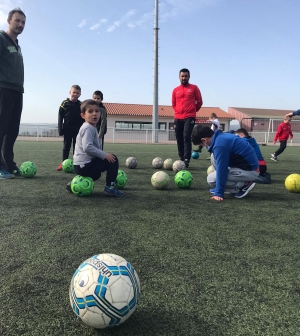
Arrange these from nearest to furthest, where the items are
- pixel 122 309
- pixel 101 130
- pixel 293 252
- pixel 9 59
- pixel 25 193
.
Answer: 1. pixel 122 309
2. pixel 293 252
3. pixel 25 193
4. pixel 9 59
5. pixel 101 130

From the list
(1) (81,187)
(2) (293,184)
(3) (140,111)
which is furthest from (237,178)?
(3) (140,111)

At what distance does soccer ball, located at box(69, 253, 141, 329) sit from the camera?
62.2 inches

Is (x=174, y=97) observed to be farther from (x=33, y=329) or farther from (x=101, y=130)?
(x=33, y=329)

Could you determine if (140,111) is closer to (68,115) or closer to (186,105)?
(186,105)

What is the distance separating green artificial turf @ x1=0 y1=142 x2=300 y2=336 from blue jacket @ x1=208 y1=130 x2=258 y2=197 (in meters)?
0.38

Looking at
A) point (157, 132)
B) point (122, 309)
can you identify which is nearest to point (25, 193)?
point (122, 309)

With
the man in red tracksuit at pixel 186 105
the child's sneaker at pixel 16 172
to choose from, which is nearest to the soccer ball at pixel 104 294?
the child's sneaker at pixel 16 172

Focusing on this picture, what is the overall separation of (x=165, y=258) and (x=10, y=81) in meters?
4.64

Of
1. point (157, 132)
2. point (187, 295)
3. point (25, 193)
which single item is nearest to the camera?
point (187, 295)

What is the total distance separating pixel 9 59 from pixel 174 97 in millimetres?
4377

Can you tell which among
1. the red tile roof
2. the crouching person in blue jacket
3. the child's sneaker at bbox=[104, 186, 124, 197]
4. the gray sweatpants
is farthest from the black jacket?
the red tile roof

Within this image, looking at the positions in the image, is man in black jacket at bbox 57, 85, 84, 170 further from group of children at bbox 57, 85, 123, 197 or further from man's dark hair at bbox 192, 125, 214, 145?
man's dark hair at bbox 192, 125, 214, 145

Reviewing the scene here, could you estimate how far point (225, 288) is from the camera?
2.04m

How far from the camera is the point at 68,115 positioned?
7203 millimetres
